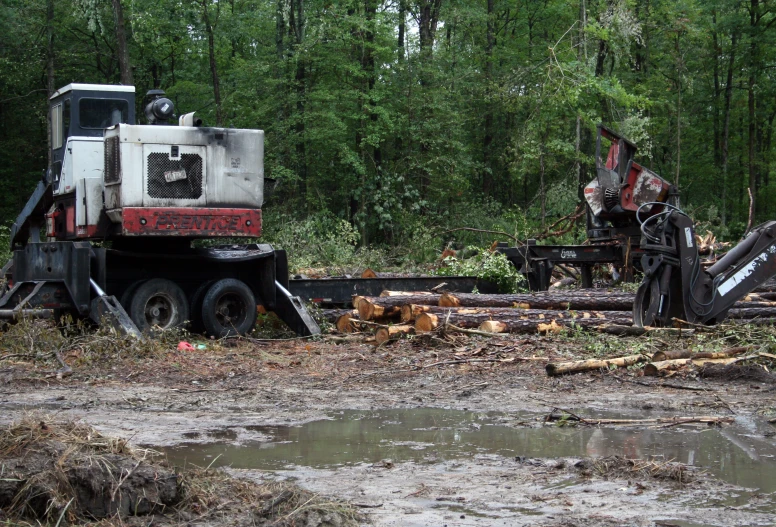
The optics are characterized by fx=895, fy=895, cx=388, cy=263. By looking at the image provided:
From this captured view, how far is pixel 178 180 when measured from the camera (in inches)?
477

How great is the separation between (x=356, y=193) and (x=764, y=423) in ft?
68.8

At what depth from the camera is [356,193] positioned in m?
27.4

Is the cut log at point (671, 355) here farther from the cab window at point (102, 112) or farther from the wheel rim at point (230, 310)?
the cab window at point (102, 112)

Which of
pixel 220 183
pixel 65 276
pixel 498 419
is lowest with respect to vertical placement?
pixel 498 419

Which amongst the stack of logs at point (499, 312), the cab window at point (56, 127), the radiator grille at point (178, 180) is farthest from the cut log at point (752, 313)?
the cab window at point (56, 127)

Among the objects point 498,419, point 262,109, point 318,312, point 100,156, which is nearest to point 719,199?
point 262,109

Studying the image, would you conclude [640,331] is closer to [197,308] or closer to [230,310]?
[230,310]

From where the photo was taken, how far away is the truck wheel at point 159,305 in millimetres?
12109

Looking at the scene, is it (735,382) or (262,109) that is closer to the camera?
(735,382)

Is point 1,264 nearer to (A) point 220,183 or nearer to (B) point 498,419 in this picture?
(A) point 220,183

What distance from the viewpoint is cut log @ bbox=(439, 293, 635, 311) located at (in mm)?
13328

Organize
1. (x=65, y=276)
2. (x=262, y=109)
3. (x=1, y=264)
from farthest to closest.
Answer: (x=262, y=109) < (x=1, y=264) < (x=65, y=276)

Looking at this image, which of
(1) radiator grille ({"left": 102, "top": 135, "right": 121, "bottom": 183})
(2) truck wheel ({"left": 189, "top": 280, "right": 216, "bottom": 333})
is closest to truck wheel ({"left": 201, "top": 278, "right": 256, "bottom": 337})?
(2) truck wheel ({"left": 189, "top": 280, "right": 216, "bottom": 333})

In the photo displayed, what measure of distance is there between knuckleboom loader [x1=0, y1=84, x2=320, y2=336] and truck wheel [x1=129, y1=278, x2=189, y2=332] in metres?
0.01
